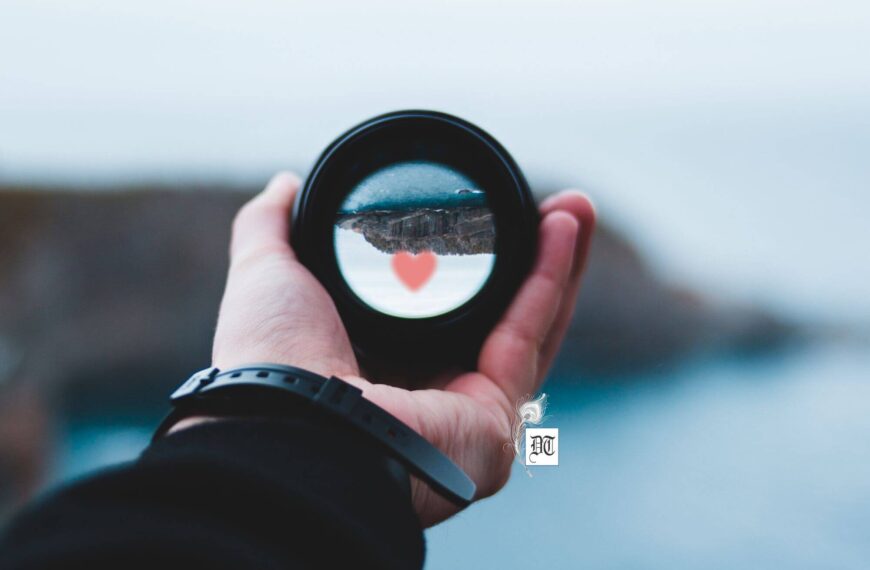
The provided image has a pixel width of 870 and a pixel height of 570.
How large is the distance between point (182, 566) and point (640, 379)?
0.84 meters

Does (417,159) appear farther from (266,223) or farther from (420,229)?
(266,223)

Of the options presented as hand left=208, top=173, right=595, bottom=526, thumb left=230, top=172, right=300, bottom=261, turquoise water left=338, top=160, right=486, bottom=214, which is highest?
turquoise water left=338, top=160, right=486, bottom=214

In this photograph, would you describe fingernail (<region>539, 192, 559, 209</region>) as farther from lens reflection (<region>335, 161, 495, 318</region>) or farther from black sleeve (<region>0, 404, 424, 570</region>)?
black sleeve (<region>0, 404, 424, 570</region>)

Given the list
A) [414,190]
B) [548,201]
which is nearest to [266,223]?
[414,190]

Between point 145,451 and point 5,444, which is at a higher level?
point 145,451

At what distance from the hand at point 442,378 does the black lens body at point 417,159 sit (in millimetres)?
21

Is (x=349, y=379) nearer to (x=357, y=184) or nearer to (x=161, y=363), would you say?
(x=357, y=184)

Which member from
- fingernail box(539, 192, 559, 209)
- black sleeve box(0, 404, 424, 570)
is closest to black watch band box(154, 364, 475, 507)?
black sleeve box(0, 404, 424, 570)

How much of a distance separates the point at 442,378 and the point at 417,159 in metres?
0.23

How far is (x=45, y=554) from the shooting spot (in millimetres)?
315

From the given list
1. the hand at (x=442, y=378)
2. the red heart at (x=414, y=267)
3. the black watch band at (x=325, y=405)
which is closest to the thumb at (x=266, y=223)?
the hand at (x=442, y=378)

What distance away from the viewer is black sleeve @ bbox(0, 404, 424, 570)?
0.32 meters

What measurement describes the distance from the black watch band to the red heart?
0.21 metres

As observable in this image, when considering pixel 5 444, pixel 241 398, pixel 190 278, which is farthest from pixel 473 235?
pixel 5 444
